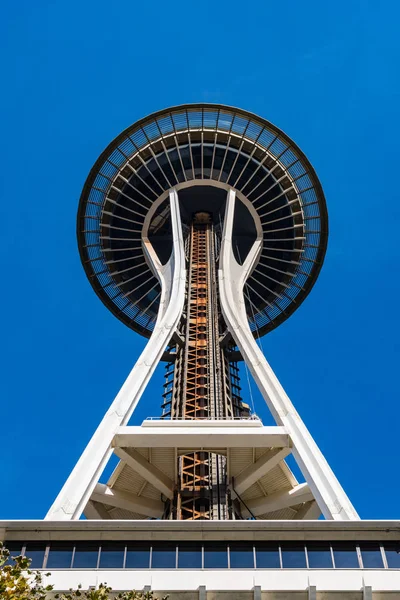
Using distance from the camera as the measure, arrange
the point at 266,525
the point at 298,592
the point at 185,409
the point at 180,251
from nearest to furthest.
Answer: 1. the point at 298,592
2. the point at 266,525
3. the point at 185,409
4. the point at 180,251

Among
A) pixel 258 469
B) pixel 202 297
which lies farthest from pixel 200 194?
pixel 258 469

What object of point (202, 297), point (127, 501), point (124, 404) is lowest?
point (127, 501)

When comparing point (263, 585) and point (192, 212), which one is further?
point (192, 212)

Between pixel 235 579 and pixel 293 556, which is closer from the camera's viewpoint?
pixel 235 579

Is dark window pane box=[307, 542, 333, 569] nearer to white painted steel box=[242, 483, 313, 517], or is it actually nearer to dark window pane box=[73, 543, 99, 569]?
dark window pane box=[73, 543, 99, 569]

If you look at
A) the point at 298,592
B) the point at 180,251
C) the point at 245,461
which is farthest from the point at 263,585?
the point at 180,251

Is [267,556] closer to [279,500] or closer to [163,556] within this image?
[163,556]

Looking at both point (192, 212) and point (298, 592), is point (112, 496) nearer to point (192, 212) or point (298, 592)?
point (298, 592)
